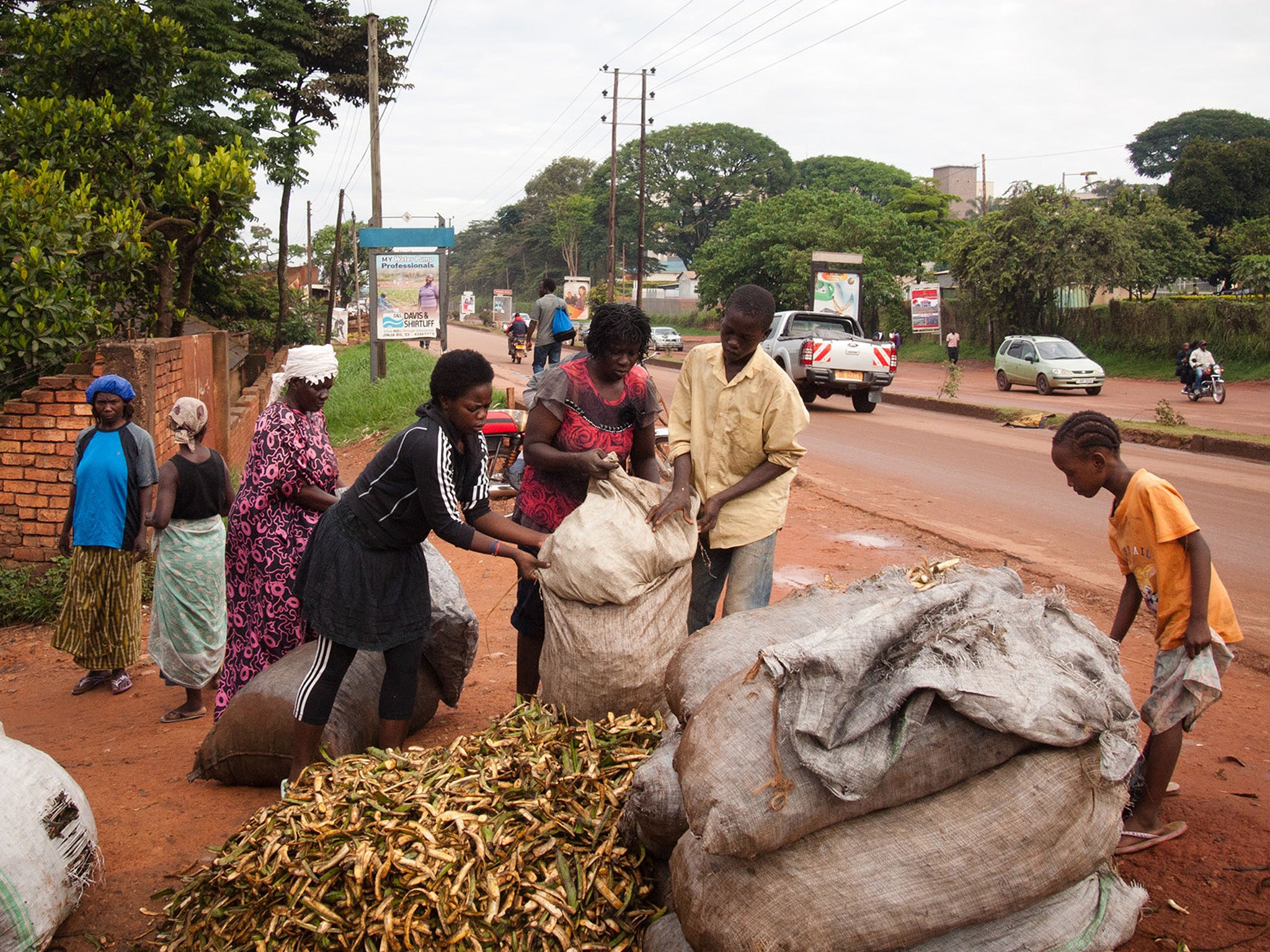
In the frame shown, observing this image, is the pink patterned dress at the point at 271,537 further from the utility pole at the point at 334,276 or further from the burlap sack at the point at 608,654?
the utility pole at the point at 334,276

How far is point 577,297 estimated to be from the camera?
40.2 metres

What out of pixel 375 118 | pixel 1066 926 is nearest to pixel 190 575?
pixel 1066 926

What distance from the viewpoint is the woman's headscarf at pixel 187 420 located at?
4.53 meters

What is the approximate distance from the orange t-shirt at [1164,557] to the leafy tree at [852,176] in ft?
222

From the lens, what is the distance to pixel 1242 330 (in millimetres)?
24250

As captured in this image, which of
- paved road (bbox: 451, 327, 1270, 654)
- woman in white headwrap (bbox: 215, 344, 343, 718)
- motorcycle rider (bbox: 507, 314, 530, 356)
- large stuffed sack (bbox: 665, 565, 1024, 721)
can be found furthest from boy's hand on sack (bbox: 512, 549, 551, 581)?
motorcycle rider (bbox: 507, 314, 530, 356)

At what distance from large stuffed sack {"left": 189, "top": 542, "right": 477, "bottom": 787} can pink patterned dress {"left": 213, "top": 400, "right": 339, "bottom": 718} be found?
0.75ft

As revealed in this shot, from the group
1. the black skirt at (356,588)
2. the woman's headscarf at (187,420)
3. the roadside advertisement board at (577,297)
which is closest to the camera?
the black skirt at (356,588)

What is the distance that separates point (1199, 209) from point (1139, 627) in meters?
40.0

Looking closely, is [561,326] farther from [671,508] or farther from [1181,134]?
[1181,134]

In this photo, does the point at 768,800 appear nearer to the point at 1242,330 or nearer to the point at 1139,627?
the point at 1139,627

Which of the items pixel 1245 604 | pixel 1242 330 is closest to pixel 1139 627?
pixel 1245 604

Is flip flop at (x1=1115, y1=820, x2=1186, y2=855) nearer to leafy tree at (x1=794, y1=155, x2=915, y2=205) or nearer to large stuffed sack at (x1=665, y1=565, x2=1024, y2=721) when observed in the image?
large stuffed sack at (x1=665, y1=565, x2=1024, y2=721)

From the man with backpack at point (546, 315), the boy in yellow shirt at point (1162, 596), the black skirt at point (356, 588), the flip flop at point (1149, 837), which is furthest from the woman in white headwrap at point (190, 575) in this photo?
the man with backpack at point (546, 315)
